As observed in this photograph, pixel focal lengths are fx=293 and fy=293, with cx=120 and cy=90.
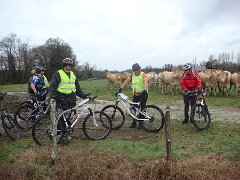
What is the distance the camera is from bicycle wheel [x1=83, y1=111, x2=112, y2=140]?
26.9 ft

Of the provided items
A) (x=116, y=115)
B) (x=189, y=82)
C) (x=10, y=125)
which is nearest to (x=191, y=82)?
(x=189, y=82)

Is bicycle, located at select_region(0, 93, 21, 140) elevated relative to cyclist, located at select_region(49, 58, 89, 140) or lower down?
lower down

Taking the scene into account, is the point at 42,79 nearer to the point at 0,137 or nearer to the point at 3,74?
the point at 0,137

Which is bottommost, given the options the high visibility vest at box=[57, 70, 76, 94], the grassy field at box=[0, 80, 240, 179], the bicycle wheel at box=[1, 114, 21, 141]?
the grassy field at box=[0, 80, 240, 179]

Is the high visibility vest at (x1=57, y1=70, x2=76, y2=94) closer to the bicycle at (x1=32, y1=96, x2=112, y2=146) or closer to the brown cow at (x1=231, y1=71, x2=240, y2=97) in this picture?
the bicycle at (x1=32, y1=96, x2=112, y2=146)

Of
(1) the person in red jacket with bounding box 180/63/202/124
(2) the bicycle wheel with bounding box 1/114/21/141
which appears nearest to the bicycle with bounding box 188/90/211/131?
(1) the person in red jacket with bounding box 180/63/202/124

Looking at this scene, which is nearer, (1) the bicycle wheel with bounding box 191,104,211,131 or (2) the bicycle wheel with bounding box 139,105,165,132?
(2) the bicycle wheel with bounding box 139,105,165,132

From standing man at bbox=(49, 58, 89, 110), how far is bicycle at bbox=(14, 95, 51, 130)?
2.00 meters

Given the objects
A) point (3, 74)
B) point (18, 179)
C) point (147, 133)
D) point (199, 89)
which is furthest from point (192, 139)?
point (3, 74)

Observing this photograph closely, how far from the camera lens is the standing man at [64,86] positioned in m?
7.82

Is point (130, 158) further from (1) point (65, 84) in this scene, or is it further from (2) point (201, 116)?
(2) point (201, 116)

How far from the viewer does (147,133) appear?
356 inches

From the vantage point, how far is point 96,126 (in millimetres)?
8234

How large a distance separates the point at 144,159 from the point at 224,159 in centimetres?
170
